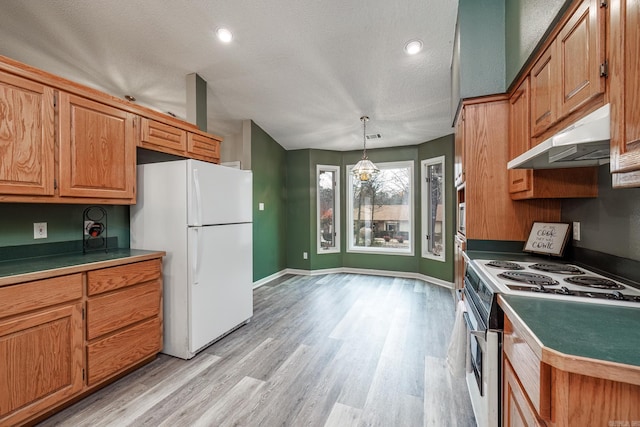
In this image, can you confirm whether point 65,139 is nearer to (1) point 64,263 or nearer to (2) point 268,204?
(1) point 64,263

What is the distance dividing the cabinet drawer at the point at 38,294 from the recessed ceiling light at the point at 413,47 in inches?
122

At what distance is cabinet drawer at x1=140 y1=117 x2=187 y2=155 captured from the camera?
2357 mm

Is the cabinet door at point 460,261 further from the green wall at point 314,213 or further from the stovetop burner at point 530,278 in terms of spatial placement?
the green wall at point 314,213

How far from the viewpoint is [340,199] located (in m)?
5.31

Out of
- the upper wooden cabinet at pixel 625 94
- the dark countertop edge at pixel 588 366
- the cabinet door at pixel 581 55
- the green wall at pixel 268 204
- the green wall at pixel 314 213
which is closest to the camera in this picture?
the dark countertop edge at pixel 588 366

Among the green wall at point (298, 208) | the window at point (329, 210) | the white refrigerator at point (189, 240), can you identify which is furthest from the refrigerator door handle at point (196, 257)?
the window at point (329, 210)

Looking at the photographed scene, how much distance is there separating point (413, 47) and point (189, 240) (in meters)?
2.61

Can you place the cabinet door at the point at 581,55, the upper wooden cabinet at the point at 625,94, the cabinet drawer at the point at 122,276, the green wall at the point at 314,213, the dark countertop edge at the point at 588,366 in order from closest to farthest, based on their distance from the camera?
the dark countertop edge at the point at 588,366 < the upper wooden cabinet at the point at 625,94 < the cabinet door at the point at 581,55 < the cabinet drawer at the point at 122,276 < the green wall at the point at 314,213

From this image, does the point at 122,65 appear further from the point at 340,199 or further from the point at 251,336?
the point at 340,199

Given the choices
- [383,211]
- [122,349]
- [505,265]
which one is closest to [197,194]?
[122,349]

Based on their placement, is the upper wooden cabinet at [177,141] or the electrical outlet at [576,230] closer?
the electrical outlet at [576,230]

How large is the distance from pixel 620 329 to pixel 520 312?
25cm

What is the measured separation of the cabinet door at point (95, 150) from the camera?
1.85 metres

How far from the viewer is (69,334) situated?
169 centimetres
